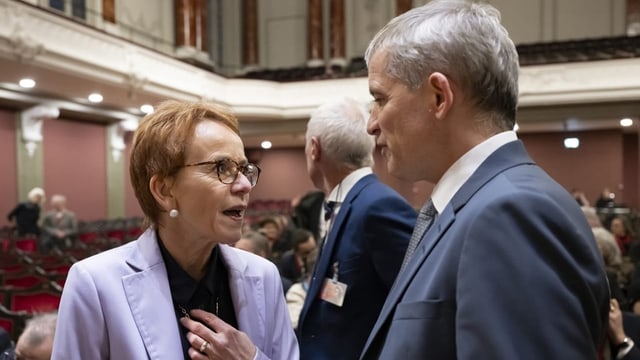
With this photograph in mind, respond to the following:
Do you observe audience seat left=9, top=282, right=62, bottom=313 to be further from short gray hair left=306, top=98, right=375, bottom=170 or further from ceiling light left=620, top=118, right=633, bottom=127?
ceiling light left=620, top=118, right=633, bottom=127

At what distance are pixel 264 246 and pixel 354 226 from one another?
2144mm

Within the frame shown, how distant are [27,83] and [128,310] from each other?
9.31m

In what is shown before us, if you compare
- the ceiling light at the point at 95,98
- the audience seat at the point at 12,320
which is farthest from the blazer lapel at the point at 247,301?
the ceiling light at the point at 95,98

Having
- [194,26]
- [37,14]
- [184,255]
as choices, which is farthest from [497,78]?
[194,26]

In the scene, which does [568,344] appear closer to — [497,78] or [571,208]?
[571,208]

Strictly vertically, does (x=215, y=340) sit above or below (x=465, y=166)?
below

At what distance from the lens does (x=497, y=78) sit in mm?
966

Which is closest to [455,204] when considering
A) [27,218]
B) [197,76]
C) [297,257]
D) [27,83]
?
[297,257]

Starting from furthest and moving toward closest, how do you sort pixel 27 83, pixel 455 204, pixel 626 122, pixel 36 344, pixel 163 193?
pixel 626 122 → pixel 27 83 → pixel 36 344 → pixel 163 193 → pixel 455 204

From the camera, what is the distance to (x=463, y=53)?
945 millimetres

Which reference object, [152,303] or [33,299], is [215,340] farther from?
[33,299]

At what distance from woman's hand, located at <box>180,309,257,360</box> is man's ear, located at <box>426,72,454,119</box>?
2.23 feet

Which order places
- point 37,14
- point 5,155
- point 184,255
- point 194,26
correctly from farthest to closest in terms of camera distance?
point 194,26 < point 5,155 < point 37,14 < point 184,255

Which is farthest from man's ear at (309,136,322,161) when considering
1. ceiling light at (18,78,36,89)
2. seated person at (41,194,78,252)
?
ceiling light at (18,78,36,89)
